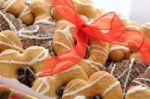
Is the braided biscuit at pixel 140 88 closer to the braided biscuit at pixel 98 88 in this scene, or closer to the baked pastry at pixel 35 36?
the braided biscuit at pixel 98 88

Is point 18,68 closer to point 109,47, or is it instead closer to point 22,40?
point 22,40

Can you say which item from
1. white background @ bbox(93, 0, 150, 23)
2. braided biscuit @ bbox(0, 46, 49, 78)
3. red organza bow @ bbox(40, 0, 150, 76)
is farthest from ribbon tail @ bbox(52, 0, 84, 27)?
white background @ bbox(93, 0, 150, 23)

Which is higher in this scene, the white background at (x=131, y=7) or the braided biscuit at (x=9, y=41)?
the braided biscuit at (x=9, y=41)

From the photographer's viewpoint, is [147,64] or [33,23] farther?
[33,23]

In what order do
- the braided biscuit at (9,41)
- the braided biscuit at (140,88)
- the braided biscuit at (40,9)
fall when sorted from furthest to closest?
the braided biscuit at (40,9)
the braided biscuit at (9,41)
the braided biscuit at (140,88)

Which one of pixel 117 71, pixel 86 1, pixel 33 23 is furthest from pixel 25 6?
pixel 117 71

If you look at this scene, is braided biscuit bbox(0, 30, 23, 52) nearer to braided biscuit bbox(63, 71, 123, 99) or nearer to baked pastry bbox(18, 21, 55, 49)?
baked pastry bbox(18, 21, 55, 49)

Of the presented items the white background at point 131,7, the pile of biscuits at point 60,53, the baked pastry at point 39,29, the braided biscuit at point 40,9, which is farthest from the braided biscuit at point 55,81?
the white background at point 131,7
